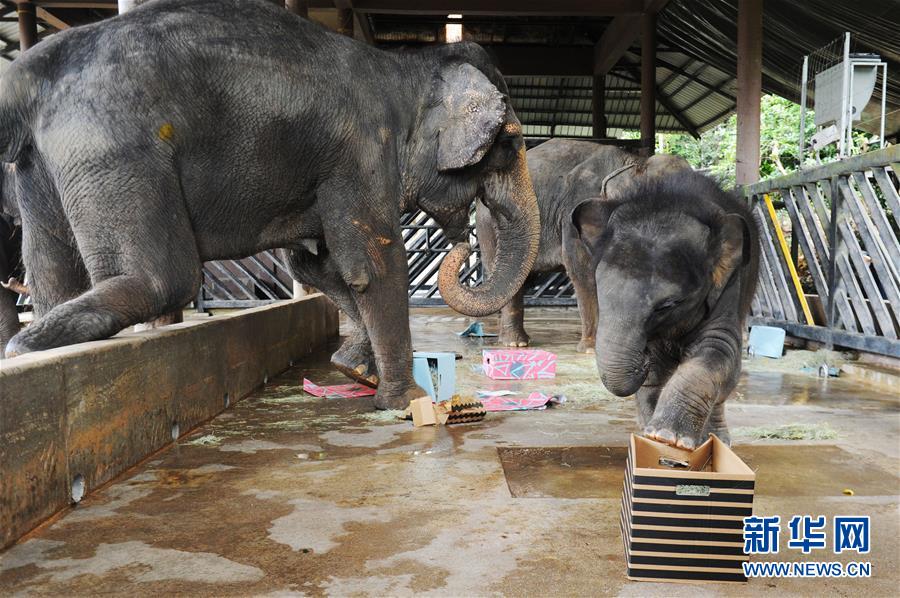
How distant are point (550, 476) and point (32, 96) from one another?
311cm

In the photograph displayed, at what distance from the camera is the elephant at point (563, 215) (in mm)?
8859

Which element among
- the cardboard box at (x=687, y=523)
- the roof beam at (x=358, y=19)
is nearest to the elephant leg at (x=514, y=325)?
the cardboard box at (x=687, y=523)

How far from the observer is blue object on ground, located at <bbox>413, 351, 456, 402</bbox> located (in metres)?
5.66

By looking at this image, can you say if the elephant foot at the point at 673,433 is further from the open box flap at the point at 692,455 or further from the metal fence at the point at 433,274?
the metal fence at the point at 433,274

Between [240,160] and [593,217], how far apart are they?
2.03m

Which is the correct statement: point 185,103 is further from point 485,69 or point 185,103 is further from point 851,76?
point 851,76

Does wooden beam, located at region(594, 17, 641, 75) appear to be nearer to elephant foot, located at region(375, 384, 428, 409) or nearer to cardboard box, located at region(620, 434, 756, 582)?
elephant foot, located at region(375, 384, 428, 409)

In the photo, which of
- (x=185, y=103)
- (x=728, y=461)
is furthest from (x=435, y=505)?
(x=185, y=103)

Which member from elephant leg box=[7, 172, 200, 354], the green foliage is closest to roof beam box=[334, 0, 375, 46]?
the green foliage

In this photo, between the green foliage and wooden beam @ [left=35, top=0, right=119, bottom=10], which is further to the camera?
the green foliage

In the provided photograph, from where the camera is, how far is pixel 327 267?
236 inches

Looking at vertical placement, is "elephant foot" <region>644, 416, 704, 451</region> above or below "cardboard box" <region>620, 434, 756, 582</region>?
above

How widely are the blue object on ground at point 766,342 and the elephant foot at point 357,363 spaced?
4302mm

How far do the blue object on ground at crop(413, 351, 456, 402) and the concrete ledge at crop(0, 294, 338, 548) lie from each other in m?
1.25
